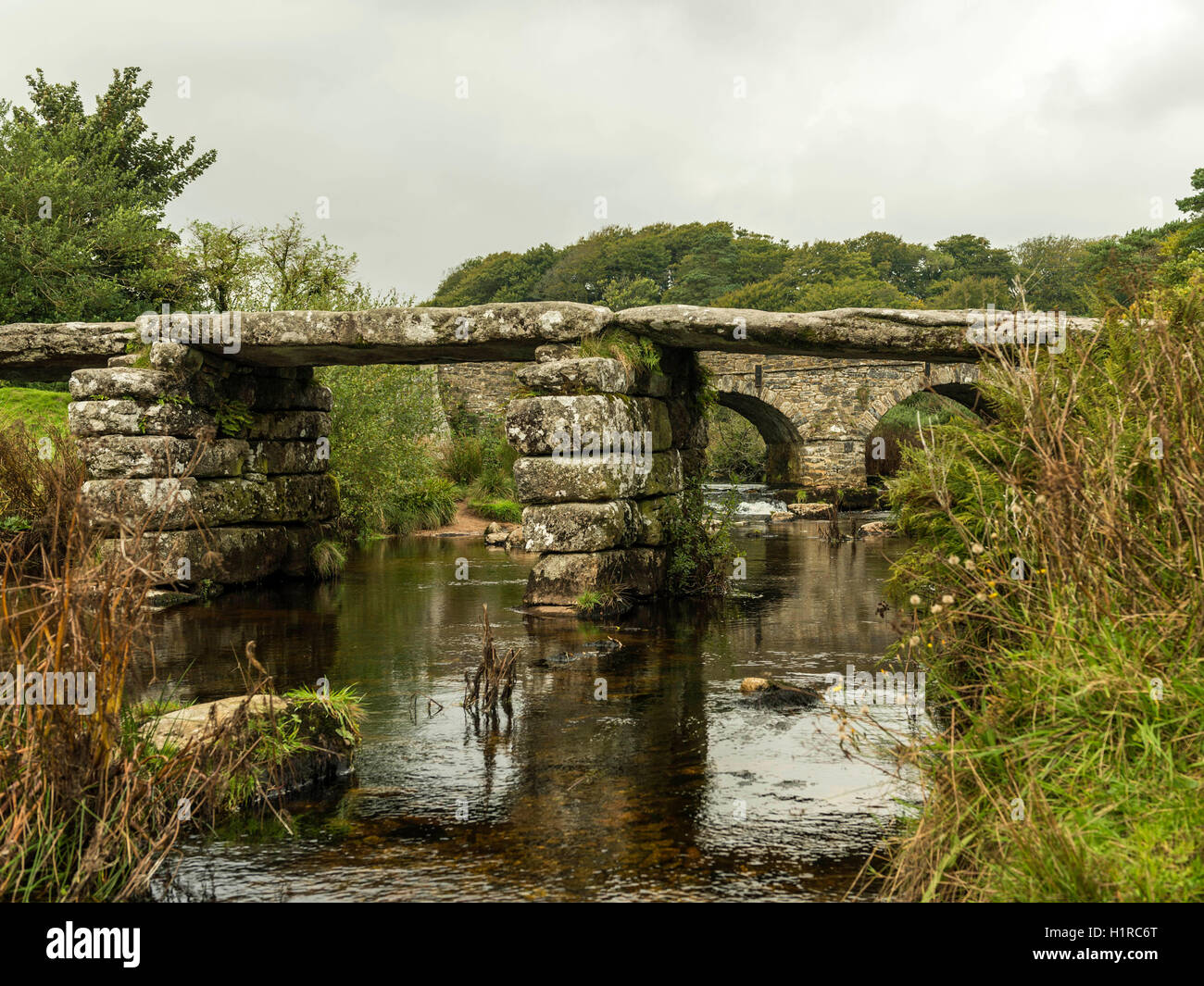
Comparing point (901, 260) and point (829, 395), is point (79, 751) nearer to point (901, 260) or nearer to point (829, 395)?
point (829, 395)

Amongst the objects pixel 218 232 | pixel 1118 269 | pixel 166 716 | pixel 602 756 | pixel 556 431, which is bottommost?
pixel 602 756

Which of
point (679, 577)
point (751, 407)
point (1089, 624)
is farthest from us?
point (751, 407)

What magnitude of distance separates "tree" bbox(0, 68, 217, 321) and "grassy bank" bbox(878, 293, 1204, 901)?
1544cm

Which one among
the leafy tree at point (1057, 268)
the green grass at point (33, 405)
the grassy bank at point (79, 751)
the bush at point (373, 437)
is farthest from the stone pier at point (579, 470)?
the leafy tree at point (1057, 268)

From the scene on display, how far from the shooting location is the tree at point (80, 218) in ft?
71.5

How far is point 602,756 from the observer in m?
5.59

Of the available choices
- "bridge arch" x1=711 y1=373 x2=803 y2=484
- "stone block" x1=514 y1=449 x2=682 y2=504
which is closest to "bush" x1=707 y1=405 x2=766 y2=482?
"bridge arch" x1=711 y1=373 x2=803 y2=484

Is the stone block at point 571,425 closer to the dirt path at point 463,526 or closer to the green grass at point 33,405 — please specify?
the dirt path at point 463,526

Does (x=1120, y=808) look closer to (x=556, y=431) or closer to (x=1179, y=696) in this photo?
(x=1179, y=696)

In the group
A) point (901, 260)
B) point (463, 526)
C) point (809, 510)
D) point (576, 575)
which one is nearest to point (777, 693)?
point (576, 575)

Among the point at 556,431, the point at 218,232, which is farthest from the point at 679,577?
the point at 218,232

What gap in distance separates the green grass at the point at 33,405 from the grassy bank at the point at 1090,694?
1549cm

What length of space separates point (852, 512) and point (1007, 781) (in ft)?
69.9

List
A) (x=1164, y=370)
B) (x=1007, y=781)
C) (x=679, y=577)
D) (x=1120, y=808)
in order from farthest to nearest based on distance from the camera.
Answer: (x=679, y=577) < (x=1164, y=370) < (x=1007, y=781) < (x=1120, y=808)
